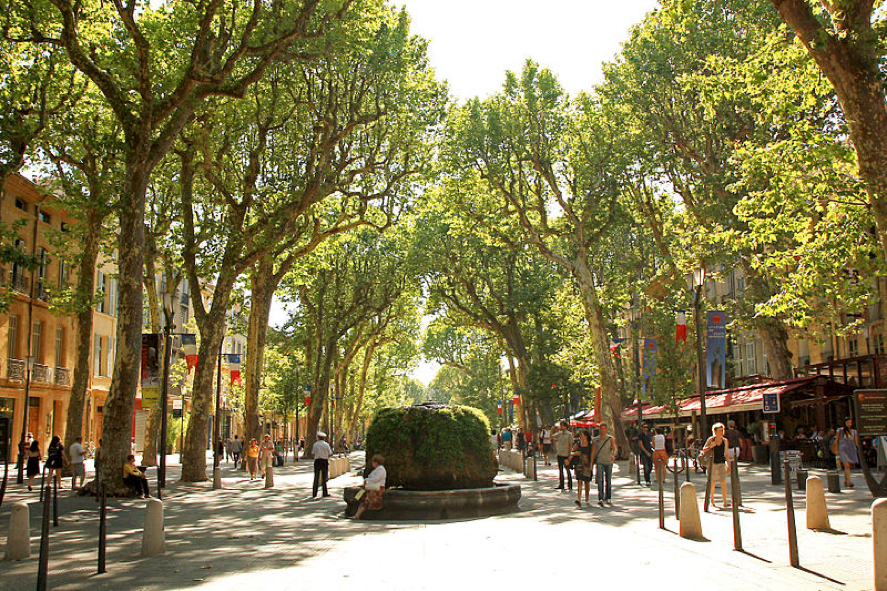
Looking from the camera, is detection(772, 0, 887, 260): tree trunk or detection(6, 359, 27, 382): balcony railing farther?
detection(6, 359, 27, 382): balcony railing

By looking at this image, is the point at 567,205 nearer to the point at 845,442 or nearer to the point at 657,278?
the point at 657,278

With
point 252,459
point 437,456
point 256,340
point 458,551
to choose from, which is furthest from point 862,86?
point 256,340

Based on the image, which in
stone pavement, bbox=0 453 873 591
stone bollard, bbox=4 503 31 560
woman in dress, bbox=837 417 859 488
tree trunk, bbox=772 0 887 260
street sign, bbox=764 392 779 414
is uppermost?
tree trunk, bbox=772 0 887 260

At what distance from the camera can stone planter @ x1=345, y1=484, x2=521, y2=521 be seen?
52.1 ft

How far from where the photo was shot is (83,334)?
26.8 meters

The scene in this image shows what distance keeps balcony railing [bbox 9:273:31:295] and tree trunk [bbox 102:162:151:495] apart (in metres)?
21.0

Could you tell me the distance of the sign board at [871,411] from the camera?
43.8ft

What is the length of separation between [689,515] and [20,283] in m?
35.4

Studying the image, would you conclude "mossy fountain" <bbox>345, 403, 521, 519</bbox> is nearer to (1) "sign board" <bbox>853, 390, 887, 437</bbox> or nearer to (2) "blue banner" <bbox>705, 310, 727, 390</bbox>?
(1) "sign board" <bbox>853, 390, 887, 437</bbox>

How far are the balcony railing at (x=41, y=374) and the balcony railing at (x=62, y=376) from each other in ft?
2.79

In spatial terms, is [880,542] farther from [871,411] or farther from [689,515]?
[871,411]

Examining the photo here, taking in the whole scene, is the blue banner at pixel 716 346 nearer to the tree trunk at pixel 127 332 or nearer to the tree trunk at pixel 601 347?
the tree trunk at pixel 601 347

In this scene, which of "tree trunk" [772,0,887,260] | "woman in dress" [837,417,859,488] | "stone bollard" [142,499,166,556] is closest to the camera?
"stone bollard" [142,499,166,556]

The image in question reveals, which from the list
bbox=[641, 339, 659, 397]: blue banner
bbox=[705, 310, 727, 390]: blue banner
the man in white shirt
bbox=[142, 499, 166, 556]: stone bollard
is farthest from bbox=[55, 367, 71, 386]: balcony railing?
bbox=[142, 499, 166, 556]: stone bollard
